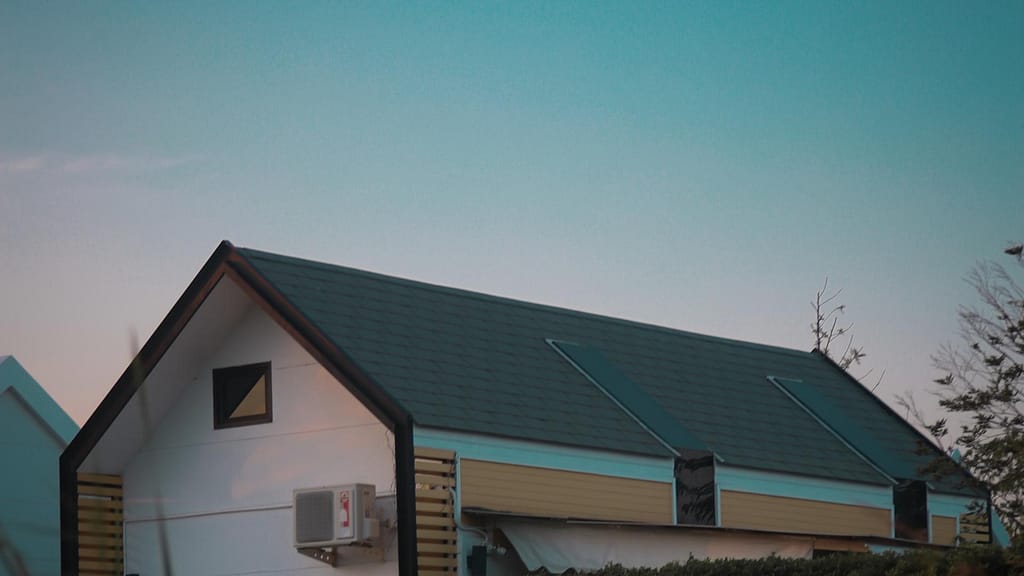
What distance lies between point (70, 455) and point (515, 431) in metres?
5.70

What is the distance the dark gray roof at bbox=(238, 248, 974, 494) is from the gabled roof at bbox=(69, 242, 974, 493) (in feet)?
0.09

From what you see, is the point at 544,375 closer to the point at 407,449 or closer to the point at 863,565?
the point at 407,449

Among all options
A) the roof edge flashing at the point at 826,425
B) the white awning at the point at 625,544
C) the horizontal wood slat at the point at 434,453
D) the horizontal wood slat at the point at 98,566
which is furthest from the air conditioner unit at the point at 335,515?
the roof edge flashing at the point at 826,425

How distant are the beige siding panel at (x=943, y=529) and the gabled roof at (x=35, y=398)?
13810 mm

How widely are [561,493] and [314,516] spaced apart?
10.5 ft

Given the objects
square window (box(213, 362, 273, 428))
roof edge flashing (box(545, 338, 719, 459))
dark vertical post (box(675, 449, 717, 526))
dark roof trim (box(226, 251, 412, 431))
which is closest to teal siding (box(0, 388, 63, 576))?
square window (box(213, 362, 273, 428))

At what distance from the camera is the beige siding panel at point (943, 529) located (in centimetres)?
2342

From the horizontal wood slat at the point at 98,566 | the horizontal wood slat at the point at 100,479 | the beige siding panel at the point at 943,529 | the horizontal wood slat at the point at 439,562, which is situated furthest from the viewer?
the beige siding panel at the point at 943,529

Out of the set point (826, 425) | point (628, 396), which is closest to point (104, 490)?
point (628, 396)

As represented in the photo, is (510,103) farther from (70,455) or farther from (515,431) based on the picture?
(70,455)

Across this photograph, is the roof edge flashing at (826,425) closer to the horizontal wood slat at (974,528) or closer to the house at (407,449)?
the house at (407,449)

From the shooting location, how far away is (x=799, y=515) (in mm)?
21281

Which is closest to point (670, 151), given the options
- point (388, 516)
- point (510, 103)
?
point (510, 103)

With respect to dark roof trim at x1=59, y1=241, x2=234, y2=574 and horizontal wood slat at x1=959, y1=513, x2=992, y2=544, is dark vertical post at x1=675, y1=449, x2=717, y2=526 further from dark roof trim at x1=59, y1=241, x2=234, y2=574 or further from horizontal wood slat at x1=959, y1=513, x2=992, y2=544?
dark roof trim at x1=59, y1=241, x2=234, y2=574
